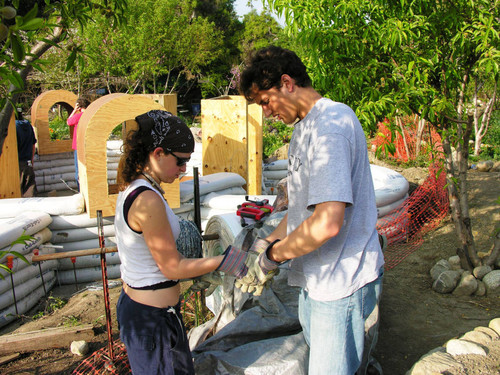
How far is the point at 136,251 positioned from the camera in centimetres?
190

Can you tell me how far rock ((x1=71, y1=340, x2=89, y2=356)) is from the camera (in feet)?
12.3

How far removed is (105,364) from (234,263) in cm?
186

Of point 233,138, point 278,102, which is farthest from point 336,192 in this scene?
point 233,138

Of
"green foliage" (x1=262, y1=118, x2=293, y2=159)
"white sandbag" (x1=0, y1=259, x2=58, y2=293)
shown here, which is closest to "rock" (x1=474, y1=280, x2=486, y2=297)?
"white sandbag" (x1=0, y1=259, x2=58, y2=293)

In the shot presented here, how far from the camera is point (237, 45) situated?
90.2ft

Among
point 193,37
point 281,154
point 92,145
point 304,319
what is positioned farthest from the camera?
point 193,37

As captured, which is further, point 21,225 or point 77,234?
point 77,234

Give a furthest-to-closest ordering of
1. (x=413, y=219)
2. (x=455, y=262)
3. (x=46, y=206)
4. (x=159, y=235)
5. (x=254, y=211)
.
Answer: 1. (x=413, y=219)
2. (x=46, y=206)
3. (x=455, y=262)
4. (x=254, y=211)
5. (x=159, y=235)

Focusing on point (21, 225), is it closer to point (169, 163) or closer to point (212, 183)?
point (212, 183)

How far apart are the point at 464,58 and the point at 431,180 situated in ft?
9.69

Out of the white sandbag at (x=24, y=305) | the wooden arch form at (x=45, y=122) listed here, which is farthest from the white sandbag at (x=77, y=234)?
the wooden arch form at (x=45, y=122)

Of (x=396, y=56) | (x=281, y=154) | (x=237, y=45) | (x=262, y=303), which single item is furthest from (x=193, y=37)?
(x=262, y=303)

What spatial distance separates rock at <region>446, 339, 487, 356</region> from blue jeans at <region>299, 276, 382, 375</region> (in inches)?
45.5

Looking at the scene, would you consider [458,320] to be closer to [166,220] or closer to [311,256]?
[311,256]
